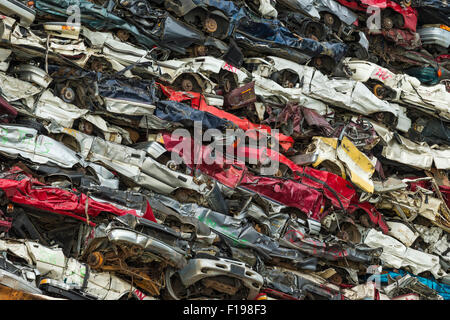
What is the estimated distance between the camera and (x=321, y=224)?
19.0 m

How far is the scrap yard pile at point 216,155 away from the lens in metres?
13.8

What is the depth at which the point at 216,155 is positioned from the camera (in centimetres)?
1784

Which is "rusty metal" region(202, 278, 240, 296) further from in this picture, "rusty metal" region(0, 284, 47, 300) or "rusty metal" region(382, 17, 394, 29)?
"rusty metal" region(382, 17, 394, 29)

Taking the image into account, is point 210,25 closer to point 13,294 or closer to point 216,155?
point 216,155

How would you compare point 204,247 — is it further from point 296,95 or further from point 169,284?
point 296,95

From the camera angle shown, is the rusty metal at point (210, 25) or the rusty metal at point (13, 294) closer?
the rusty metal at point (13, 294)

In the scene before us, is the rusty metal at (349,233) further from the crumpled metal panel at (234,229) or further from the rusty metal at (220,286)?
the rusty metal at (220,286)

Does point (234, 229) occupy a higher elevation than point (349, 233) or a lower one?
higher

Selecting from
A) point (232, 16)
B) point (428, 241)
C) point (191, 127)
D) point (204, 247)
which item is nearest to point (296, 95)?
point (232, 16)

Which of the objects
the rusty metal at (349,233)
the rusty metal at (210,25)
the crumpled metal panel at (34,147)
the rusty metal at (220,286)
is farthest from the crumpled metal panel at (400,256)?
the crumpled metal panel at (34,147)

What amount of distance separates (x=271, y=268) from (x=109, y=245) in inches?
173

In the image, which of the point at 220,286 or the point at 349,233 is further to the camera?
the point at 349,233

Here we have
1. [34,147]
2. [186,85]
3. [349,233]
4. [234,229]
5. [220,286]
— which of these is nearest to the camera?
[220,286]

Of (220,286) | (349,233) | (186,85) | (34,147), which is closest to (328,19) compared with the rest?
(186,85)
